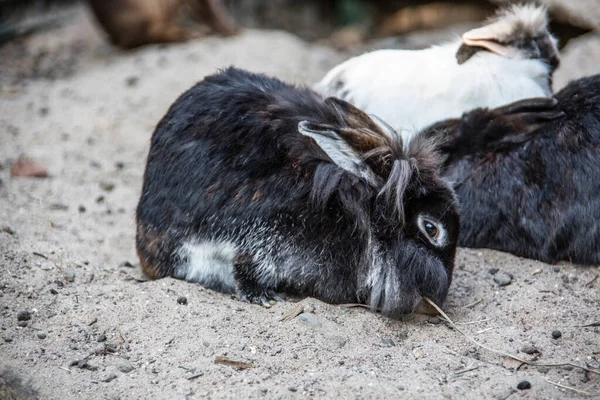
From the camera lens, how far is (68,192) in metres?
5.37

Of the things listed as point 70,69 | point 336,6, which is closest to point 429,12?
point 336,6

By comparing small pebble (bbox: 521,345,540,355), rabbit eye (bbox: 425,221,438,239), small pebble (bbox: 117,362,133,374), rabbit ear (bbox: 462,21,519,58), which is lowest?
small pebble (bbox: 117,362,133,374)

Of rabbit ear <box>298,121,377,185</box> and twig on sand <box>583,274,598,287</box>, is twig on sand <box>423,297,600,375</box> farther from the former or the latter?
twig on sand <box>583,274,598,287</box>

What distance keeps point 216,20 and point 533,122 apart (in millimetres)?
4853

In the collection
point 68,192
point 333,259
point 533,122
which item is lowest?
point 68,192

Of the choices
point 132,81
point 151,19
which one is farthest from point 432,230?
point 151,19

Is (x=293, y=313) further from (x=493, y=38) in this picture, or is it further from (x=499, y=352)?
(x=493, y=38)

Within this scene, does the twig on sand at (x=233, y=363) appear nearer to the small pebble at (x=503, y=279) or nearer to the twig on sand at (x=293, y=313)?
the twig on sand at (x=293, y=313)

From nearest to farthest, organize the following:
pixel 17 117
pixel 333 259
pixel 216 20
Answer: pixel 333 259 → pixel 17 117 → pixel 216 20

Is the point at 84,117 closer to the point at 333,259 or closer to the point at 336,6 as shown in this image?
the point at 333,259

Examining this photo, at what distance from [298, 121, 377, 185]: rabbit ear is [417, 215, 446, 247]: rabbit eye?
12.9 inches

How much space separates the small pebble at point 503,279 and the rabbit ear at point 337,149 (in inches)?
39.4

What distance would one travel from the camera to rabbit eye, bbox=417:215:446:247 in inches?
147

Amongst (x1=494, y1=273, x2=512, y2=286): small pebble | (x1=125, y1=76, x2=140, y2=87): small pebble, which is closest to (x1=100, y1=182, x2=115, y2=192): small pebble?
(x1=125, y1=76, x2=140, y2=87): small pebble
